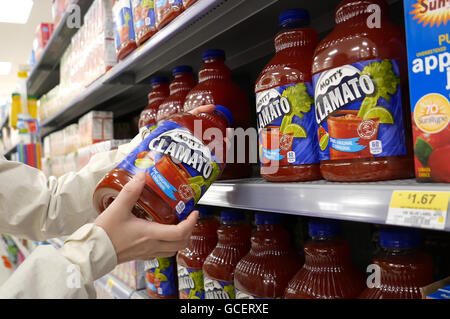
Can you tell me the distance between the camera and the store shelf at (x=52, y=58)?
2605 millimetres

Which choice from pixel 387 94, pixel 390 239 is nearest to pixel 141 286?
pixel 390 239

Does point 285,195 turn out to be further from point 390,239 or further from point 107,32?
point 107,32

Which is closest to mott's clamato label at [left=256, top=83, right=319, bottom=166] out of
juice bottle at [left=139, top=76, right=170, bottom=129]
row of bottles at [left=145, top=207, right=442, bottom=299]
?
row of bottles at [left=145, top=207, right=442, bottom=299]

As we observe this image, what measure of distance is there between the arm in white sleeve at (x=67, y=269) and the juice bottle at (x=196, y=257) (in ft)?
1.88

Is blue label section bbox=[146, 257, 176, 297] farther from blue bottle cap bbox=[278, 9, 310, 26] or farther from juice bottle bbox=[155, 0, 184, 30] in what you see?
blue bottle cap bbox=[278, 9, 310, 26]

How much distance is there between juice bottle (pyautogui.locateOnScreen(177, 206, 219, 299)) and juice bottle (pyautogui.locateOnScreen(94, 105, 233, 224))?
521 mm

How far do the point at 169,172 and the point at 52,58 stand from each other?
3157 millimetres

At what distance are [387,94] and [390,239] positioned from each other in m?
0.30

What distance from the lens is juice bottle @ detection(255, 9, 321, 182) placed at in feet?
Result: 2.87

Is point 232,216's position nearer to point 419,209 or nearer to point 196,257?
point 196,257

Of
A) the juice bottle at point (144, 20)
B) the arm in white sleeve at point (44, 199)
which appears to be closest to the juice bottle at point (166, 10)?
the juice bottle at point (144, 20)

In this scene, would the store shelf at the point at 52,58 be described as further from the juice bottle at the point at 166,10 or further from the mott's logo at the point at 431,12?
the mott's logo at the point at 431,12

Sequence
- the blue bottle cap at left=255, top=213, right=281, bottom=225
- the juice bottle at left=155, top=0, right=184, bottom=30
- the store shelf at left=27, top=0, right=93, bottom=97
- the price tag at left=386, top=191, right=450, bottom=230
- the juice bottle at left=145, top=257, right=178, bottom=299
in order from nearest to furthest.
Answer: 1. the price tag at left=386, top=191, right=450, bottom=230
2. the blue bottle cap at left=255, top=213, right=281, bottom=225
3. the juice bottle at left=155, top=0, right=184, bottom=30
4. the juice bottle at left=145, top=257, right=178, bottom=299
5. the store shelf at left=27, top=0, right=93, bottom=97

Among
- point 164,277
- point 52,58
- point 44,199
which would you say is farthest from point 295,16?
point 52,58
